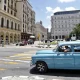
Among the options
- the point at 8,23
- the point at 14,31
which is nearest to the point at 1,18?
the point at 8,23

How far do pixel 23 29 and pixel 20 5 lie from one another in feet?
34.7

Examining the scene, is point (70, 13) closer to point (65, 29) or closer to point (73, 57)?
point (65, 29)

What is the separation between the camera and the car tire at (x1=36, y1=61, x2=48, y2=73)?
29.1 ft

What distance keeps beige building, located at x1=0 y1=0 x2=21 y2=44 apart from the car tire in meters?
45.7

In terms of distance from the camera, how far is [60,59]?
859 centimetres

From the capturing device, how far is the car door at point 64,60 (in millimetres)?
8492

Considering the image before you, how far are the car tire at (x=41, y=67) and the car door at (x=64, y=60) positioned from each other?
0.58m

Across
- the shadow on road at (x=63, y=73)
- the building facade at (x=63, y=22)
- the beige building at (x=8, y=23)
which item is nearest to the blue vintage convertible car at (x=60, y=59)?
the shadow on road at (x=63, y=73)

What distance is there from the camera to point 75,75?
27.5ft

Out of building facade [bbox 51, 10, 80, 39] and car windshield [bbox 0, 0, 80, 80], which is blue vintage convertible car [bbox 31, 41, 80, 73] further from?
Result: building facade [bbox 51, 10, 80, 39]

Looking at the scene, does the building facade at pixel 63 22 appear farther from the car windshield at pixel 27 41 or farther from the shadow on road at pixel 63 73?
the shadow on road at pixel 63 73

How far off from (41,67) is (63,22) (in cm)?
15263

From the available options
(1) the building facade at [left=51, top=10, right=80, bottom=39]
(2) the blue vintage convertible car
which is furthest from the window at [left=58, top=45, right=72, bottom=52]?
(1) the building facade at [left=51, top=10, right=80, bottom=39]

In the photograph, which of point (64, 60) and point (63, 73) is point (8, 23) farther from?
point (64, 60)
